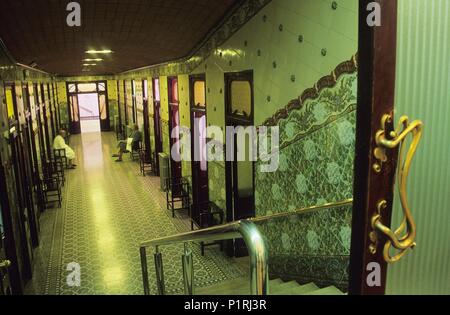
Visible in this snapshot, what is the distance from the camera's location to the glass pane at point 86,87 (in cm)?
2227

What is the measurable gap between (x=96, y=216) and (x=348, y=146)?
21.3ft

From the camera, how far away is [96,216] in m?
7.96

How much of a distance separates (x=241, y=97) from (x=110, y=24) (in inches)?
73.7

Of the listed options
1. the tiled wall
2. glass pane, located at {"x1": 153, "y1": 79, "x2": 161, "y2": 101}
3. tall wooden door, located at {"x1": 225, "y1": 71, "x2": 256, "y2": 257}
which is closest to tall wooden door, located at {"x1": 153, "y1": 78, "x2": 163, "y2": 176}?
glass pane, located at {"x1": 153, "y1": 79, "x2": 161, "y2": 101}

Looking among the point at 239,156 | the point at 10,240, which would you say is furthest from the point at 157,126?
the point at 10,240

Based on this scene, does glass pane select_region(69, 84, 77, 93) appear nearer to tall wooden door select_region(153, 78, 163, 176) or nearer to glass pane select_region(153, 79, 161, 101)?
tall wooden door select_region(153, 78, 163, 176)

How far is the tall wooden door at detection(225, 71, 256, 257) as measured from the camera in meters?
4.71

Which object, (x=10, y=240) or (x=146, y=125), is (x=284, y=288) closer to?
(x=10, y=240)

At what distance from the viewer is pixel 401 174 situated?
138 cm

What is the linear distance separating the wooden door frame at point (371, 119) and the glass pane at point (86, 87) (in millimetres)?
22916

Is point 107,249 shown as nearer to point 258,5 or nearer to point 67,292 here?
point 67,292

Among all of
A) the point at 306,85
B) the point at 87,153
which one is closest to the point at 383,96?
the point at 306,85

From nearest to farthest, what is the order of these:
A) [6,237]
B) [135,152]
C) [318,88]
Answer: [318,88] → [6,237] → [135,152]

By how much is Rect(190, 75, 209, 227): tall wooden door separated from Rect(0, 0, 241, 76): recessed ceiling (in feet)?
2.67
